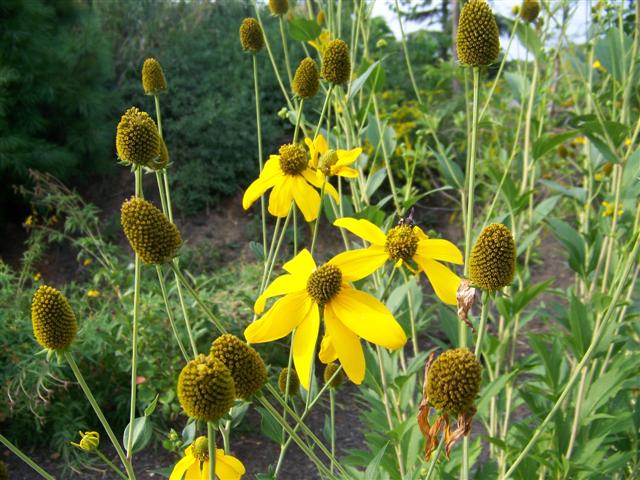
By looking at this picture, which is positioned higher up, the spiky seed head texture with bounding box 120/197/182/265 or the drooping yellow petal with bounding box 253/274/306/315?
the spiky seed head texture with bounding box 120/197/182/265

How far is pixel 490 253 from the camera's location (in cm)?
76

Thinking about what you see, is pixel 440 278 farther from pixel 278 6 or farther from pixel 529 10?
pixel 529 10

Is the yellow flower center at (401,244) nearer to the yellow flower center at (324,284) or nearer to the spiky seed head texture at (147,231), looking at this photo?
the yellow flower center at (324,284)

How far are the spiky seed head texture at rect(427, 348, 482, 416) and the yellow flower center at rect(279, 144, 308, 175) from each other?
1.77ft

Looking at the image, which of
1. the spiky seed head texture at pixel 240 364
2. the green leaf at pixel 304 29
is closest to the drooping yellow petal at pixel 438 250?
the spiky seed head texture at pixel 240 364

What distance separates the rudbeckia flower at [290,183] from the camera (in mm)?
1092

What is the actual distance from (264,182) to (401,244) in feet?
1.07

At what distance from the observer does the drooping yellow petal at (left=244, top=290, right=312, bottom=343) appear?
2.45 feet

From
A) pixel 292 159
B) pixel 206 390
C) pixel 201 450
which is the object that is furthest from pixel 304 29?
pixel 206 390

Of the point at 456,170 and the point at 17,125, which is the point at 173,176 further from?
the point at 456,170

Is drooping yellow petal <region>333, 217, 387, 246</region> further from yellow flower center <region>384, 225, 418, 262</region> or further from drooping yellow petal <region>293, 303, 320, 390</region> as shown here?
drooping yellow petal <region>293, 303, 320, 390</region>

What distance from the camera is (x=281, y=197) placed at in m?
1.09

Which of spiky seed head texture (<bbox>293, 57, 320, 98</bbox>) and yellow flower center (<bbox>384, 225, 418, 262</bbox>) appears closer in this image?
yellow flower center (<bbox>384, 225, 418, 262</bbox>)

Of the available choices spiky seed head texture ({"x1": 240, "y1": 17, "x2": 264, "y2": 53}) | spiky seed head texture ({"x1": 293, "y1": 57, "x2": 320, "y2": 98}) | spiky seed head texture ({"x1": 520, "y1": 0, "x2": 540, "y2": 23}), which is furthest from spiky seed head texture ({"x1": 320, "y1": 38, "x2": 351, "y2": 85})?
spiky seed head texture ({"x1": 520, "y1": 0, "x2": 540, "y2": 23})
